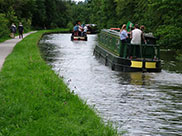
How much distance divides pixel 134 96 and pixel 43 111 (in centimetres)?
421

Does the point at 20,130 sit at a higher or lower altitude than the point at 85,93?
higher

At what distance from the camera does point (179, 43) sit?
Result: 81.4ft

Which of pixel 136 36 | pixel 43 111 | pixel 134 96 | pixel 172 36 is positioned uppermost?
pixel 136 36

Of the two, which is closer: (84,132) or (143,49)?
(84,132)

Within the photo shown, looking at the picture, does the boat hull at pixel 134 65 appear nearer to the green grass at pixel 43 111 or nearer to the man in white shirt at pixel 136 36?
the man in white shirt at pixel 136 36

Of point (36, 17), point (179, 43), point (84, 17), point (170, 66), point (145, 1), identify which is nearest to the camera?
point (170, 66)

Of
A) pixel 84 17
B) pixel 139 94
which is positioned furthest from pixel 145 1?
pixel 84 17

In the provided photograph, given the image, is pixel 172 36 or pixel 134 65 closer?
pixel 134 65

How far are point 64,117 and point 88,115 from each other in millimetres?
527

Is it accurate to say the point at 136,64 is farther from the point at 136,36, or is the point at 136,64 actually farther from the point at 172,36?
the point at 172,36

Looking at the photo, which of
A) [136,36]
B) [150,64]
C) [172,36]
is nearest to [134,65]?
[150,64]

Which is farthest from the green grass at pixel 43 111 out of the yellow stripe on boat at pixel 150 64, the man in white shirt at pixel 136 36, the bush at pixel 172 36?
the bush at pixel 172 36

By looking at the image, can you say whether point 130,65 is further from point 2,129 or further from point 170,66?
point 2,129

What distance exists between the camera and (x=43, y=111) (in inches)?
306
